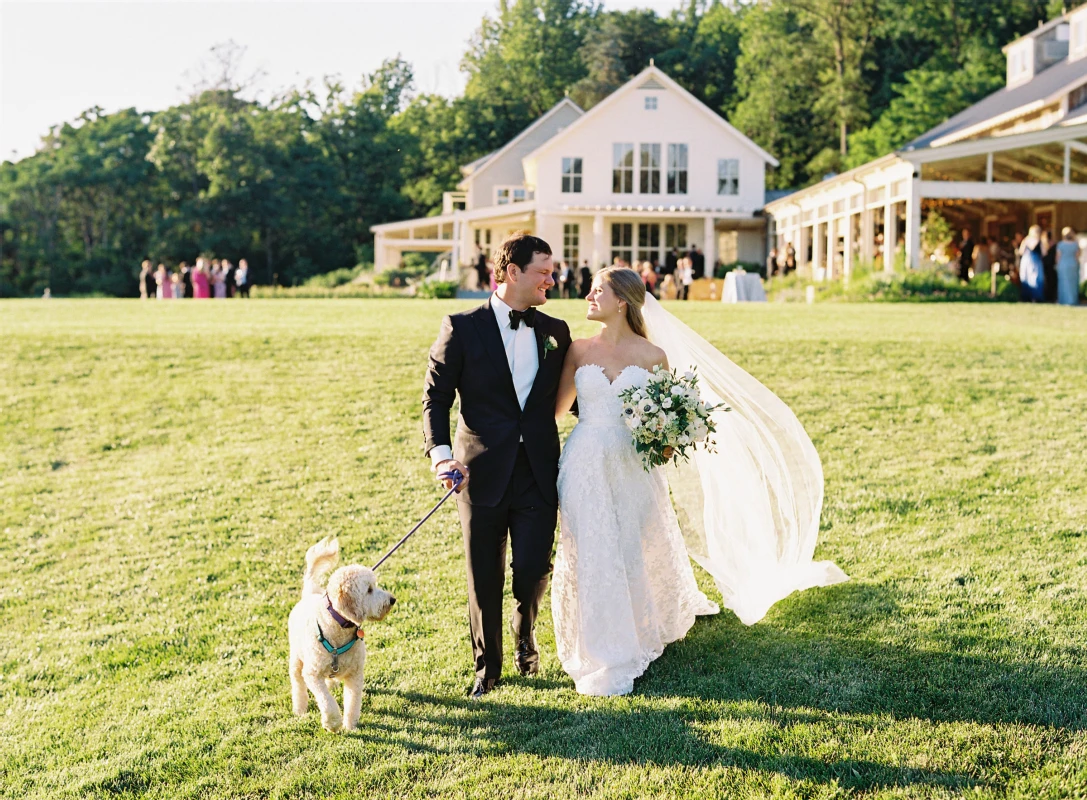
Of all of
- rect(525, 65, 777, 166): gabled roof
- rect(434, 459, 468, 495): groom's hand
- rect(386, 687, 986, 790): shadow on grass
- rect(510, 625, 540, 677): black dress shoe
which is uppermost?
rect(525, 65, 777, 166): gabled roof

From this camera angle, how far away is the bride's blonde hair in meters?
5.48

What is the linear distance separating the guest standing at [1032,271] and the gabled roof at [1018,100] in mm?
6880

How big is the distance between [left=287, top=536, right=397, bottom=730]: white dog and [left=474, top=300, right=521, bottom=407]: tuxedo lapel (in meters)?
1.13

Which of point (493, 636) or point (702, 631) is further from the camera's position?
point (702, 631)

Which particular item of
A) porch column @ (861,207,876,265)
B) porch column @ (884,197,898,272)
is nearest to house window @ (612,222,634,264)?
porch column @ (861,207,876,265)

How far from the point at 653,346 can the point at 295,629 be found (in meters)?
2.35

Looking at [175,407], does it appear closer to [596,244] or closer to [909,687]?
[909,687]

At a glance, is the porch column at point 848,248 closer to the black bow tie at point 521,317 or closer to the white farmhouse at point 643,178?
the white farmhouse at point 643,178

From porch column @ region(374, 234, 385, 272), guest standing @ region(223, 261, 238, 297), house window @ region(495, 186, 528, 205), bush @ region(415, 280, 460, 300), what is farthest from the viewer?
porch column @ region(374, 234, 385, 272)

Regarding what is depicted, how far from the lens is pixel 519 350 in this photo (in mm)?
5324

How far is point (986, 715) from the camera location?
5.01 metres

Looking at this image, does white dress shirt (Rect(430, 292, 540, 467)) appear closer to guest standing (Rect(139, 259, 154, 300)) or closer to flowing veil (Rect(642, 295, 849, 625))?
flowing veil (Rect(642, 295, 849, 625))

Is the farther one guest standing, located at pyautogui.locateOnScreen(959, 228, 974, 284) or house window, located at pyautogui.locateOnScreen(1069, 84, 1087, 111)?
house window, located at pyautogui.locateOnScreen(1069, 84, 1087, 111)

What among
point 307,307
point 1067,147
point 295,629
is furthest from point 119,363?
point 1067,147
